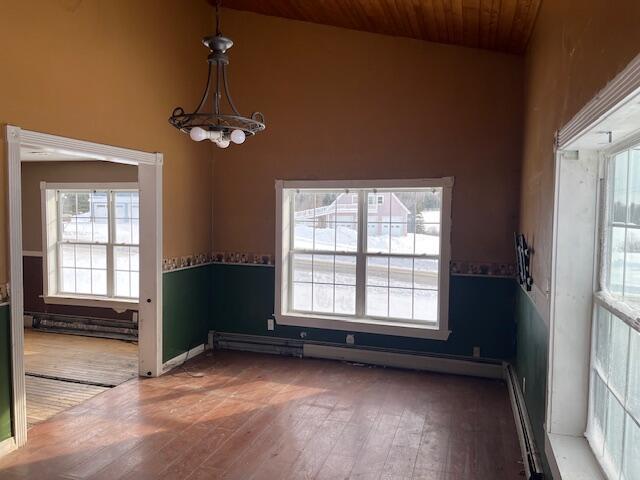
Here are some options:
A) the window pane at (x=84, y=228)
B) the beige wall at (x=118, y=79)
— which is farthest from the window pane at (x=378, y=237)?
Result: the window pane at (x=84, y=228)

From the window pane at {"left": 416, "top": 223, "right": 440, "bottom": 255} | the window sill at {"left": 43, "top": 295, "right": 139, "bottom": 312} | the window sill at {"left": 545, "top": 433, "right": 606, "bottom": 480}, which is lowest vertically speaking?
the window sill at {"left": 43, "top": 295, "right": 139, "bottom": 312}

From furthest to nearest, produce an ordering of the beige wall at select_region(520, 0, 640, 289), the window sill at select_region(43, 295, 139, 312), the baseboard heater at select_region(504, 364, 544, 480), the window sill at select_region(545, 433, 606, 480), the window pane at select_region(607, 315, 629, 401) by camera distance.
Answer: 1. the window sill at select_region(43, 295, 139, 312)
2. the baseboard heater at select_region(504, 364, 544, 480)
3. the window sill at select_region(545, 433, 606, 480)
4. the window pane at select_region(607, 315, 629, 401)
5. the beige wall at select_region(520, 0, 640, 289)

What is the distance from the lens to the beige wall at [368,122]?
15.7 feet

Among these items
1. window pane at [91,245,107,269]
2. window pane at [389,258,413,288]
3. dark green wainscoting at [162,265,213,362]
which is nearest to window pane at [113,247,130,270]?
window pane at [91,245,107,269]

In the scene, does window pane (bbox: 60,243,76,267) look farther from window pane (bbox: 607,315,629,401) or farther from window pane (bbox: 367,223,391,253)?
window pane (bbox: 607,315,629,401)

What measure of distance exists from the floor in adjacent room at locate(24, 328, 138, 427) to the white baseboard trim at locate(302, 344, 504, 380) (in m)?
2.01

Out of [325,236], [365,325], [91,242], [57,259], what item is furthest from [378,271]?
[57,259]

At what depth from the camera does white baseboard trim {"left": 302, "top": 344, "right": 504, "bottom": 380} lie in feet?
16.2

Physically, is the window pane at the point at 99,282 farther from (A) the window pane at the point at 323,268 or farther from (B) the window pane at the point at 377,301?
(B) the window pane at the point at 377,301

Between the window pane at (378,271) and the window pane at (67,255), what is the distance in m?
4.31

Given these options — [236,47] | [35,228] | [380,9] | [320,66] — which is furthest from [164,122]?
[35,228]

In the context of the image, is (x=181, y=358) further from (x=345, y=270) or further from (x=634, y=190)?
(x=634, y=190)

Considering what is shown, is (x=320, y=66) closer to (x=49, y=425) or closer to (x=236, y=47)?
(x=236, y=47)

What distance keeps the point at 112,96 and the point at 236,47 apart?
183 centimetres
